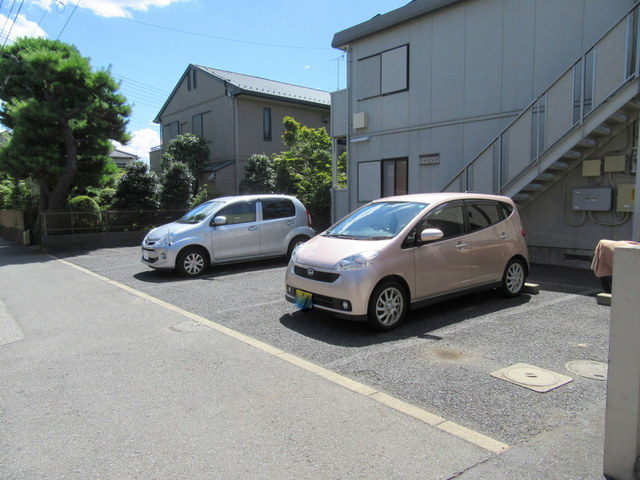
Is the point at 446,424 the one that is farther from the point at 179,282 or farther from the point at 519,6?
the point at 519,6

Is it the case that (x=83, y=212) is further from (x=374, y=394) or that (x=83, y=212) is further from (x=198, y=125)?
(x=374, y=394)

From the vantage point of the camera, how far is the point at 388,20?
12227 millimetres

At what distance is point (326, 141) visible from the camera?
61.4 feet

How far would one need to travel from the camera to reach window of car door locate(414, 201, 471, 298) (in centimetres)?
567

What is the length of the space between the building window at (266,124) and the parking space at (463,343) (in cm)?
1566

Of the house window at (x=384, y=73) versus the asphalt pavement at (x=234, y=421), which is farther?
the house window at (x=384, y=73)

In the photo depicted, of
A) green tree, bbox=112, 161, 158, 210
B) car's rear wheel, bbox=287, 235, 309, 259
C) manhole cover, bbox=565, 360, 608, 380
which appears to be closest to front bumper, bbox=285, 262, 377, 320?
manhole cover, bbox=565, 360, 608, 380

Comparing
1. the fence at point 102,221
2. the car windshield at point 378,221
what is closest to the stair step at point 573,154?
the car windshield at point 378,221

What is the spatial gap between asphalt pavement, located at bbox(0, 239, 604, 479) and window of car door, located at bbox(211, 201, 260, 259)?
14.2 feet

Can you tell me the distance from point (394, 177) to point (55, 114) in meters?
11.0

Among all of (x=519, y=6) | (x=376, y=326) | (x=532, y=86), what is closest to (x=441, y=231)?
(x=376, y=326)

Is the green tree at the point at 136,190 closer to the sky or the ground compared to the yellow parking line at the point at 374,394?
closer to the sky

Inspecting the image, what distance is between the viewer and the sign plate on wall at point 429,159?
11.7 metres

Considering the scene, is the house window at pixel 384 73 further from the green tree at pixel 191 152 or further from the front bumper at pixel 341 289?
the green tree at pixel 191 152
